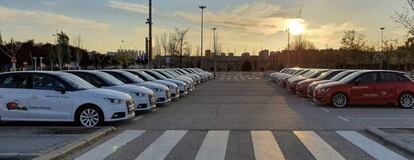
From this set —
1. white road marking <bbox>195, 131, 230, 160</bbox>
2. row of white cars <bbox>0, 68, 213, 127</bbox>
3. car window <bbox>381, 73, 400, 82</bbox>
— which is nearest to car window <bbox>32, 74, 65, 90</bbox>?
row of white cars <bbox>0, 68, 213, 127</bbox>

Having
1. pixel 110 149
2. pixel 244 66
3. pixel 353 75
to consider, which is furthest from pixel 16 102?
pixel 244 66

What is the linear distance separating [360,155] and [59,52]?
2897 inches

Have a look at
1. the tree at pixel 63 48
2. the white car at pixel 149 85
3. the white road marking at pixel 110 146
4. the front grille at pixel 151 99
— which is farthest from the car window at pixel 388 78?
the tree at pixel 63 48

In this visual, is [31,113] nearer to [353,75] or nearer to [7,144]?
[7,144]

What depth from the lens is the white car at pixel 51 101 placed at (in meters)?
13.0

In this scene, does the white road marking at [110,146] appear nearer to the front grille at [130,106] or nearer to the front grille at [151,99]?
the front grille at [130,106]

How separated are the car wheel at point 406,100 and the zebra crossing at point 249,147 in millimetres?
8381

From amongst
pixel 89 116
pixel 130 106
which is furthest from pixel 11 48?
pixel 89 116

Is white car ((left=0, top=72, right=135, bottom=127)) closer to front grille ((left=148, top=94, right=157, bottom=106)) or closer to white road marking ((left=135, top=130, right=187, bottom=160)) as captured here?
white road marking ((left=135, top=130, right=187, bottom=160))

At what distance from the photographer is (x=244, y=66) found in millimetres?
107688

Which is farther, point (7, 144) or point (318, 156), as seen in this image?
point (7, 144)

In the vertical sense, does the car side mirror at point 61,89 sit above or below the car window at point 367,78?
below

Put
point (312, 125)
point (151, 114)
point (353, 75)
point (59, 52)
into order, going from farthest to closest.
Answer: point (59, 52)
point (353, 75)
point (151, 114)
point (312, 125)

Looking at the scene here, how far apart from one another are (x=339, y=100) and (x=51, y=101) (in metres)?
10.9
